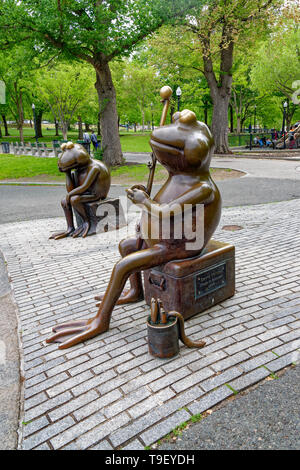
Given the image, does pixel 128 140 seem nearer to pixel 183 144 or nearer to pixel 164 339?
pixel 183 144

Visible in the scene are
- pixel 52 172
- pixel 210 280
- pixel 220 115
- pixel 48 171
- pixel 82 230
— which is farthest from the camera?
pixel 220 115

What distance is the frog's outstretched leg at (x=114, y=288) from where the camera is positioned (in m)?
3.72

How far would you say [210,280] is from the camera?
4.18 m

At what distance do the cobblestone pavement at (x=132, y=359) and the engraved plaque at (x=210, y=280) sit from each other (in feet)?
0.93

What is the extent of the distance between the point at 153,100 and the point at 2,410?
4978 cm

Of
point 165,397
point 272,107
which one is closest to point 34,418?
point 165,397

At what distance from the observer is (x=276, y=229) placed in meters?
A: 7.68

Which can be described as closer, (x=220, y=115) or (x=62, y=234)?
(x=62, y=234)

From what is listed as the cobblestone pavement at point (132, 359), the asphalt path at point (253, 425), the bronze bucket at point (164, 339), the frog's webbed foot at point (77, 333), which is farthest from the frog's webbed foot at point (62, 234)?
the asphalt path at point (253, 425)

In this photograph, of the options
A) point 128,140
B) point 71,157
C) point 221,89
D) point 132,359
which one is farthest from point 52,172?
point 128,140

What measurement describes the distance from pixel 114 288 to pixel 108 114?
643 inches

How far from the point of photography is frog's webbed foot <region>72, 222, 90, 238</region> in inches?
316

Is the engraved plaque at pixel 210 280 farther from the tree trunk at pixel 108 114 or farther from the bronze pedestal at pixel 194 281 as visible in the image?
the tree trunk at pixel 108 114
